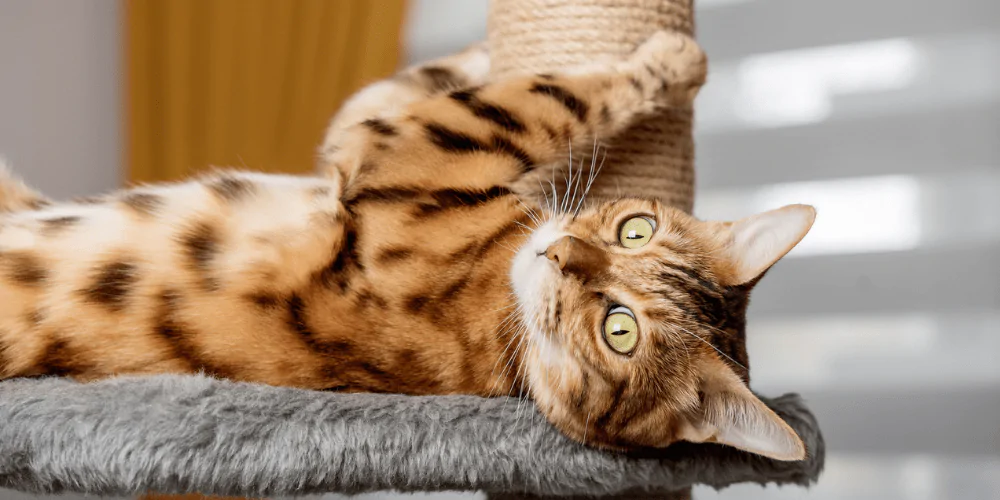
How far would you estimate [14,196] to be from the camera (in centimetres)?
131

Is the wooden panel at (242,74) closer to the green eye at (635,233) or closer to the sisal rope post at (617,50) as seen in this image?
the sisal rope post at (617,50)

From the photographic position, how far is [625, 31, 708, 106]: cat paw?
122cm

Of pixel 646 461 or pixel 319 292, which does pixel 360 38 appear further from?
pixel 646 461

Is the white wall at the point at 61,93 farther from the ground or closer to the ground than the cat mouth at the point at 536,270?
farther from the ground

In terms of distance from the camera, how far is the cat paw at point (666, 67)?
1222 mm

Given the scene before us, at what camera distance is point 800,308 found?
2.09 metres

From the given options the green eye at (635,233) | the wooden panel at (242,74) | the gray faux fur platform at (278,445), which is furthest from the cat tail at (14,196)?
the wooden panel at (242,74)

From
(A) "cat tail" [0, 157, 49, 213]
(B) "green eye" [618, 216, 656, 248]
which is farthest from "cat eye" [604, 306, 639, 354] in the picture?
(A) "cat tail" [0, 157, 49, 213]

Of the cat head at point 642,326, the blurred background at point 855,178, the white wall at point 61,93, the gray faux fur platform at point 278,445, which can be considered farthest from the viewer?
the white wall at point 61,93

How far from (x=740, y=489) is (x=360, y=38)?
5.52 feet

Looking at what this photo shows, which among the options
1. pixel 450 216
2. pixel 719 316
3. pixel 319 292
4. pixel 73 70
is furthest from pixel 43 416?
pixel 73 70

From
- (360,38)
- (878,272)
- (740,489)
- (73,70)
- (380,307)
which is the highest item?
(360,38)

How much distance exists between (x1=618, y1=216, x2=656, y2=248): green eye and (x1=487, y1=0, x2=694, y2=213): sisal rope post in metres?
0.21

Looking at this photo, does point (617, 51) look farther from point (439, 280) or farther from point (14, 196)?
point (14, 196)
